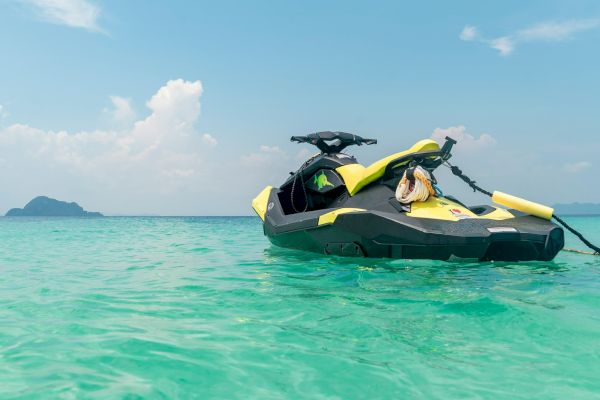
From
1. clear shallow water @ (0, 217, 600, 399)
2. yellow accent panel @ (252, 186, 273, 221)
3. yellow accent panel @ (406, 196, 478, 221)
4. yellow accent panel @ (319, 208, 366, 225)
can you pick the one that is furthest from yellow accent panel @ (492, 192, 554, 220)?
yellow accent panel @ (252, 186, 273, 221)

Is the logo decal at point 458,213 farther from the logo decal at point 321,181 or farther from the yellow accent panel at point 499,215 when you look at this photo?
the logo decal at point 321,181

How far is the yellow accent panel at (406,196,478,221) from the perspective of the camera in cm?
602

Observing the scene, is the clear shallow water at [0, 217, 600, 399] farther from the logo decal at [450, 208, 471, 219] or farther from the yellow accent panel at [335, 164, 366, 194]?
the yellow accent panel at [335, 164, 366, 194]

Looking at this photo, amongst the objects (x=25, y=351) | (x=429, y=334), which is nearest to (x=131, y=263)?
(x=25, y=351)

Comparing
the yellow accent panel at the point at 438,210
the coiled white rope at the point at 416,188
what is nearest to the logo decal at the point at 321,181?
the coiled white rope at the point at 416,188

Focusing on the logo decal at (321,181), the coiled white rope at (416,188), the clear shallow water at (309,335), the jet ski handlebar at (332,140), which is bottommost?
the clear shallow water at (309,335)

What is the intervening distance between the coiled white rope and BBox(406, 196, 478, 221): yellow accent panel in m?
0.08

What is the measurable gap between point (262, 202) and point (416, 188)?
401 centimetres

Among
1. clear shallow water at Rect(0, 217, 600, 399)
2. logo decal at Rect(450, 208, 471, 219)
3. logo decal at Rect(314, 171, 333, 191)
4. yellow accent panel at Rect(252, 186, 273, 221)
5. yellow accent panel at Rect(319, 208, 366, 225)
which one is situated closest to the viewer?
clear shallow water at Rect(0, 217, 600, 399)

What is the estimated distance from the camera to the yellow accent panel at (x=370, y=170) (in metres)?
6.72

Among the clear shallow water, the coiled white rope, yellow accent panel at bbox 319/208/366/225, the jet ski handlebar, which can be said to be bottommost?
the clear shallow water

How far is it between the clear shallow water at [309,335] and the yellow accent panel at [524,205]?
34.4 inches

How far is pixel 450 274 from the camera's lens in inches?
207

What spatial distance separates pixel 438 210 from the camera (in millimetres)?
6141
